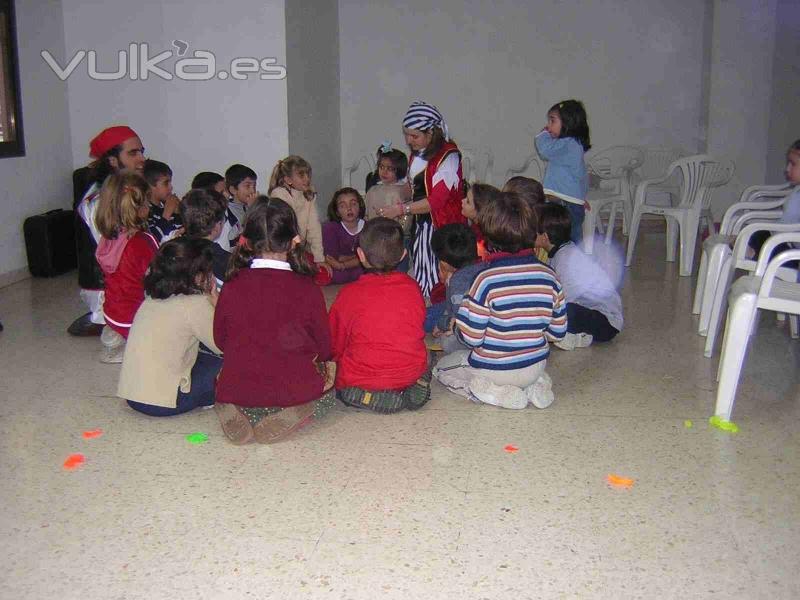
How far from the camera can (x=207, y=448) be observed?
2.91 metres

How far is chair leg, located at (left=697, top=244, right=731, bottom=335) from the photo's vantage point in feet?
13.8

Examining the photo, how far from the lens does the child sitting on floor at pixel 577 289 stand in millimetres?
4164

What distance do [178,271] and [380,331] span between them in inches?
31.7

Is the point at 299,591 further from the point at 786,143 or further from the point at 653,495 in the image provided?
the point at 786,143

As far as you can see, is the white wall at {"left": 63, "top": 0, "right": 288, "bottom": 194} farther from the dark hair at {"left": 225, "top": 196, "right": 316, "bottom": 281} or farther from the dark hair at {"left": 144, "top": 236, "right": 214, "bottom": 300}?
the dark hair at {"left": 225, "top": 196, "right": 316, "bottom": 281}

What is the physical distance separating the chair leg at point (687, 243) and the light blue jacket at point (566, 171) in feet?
5.03

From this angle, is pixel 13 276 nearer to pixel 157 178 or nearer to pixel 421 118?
pixel 157 178

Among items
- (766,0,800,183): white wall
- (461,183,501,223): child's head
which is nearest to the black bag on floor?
(461,183,501,223): child's head

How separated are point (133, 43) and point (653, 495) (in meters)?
5.76

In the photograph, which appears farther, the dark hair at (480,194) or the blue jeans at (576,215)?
the blue jeans at (576,215)

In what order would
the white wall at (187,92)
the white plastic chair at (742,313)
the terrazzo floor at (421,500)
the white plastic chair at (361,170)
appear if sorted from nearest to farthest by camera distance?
1. the terrazzo floor at (421,500)
2. the white plastic chair at (742,313)
3. the white wall at (187,92)
4. the white plastic chair at (361,170)

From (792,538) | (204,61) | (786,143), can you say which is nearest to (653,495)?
(792,538)

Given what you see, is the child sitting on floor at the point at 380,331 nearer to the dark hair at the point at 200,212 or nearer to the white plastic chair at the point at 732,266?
the dark hair at the point at 200,212

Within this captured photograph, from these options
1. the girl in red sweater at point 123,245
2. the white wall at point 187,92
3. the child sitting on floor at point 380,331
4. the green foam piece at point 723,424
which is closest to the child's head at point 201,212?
the girl in red sweater at point 123,245
